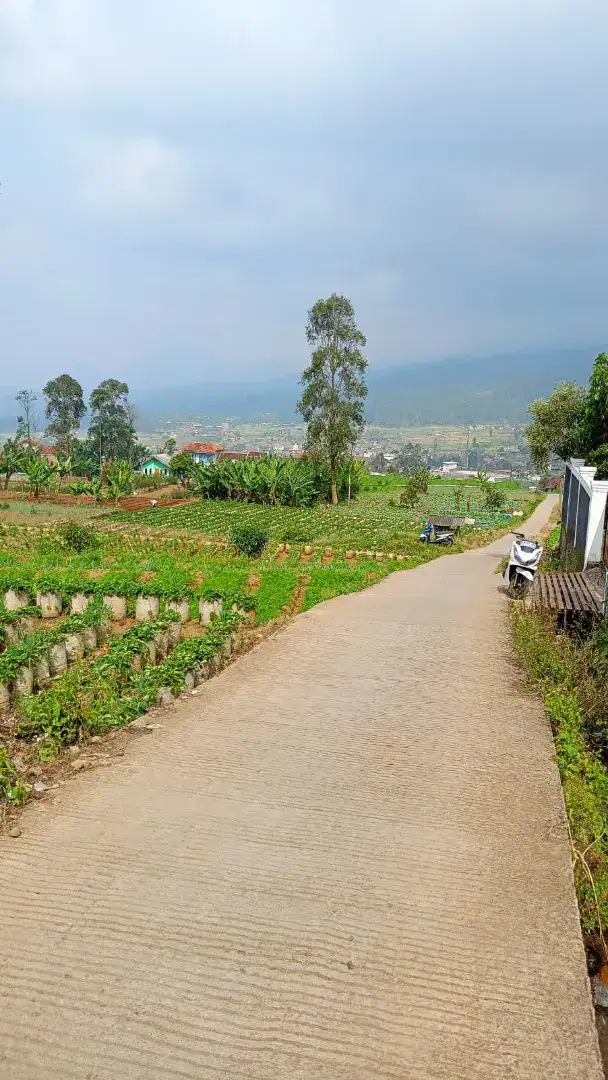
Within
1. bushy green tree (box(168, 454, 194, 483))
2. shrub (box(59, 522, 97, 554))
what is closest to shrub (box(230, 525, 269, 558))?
shrub (box(59, 522, 97, 554))

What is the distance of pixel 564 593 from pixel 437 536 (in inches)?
661

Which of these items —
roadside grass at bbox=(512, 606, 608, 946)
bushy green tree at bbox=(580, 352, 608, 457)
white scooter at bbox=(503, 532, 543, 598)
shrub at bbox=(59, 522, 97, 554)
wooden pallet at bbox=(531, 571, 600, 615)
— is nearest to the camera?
roadside grass at bbox=(512, 606, 608, 946)

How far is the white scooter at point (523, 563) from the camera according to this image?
14977 millimetres

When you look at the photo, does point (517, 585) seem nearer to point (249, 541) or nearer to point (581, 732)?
point (581, 732)

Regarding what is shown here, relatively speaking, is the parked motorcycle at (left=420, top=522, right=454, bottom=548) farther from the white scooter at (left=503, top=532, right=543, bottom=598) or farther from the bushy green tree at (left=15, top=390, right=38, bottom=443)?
the bushy green tree at (left=15, top=390, right=38, bottom=443)

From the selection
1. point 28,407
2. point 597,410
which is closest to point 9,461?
point 28,407

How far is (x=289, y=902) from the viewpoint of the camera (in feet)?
15.4

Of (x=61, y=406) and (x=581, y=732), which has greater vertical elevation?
(x=61, y=406)

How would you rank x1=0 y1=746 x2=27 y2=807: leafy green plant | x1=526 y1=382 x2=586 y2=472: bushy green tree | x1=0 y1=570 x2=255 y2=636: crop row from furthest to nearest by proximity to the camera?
x1=526 y1=382 x2=586 y2=472: bushy green tree → x1=0 y1=570 x2=255 y2=636: crop row → x1=0 y1=746 x2=27 y2=807: leafy green plant

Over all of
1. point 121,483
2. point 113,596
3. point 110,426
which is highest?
point 110,426

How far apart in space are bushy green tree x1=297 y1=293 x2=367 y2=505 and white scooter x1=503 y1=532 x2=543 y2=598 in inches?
1212

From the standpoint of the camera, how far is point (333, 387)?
4541cm

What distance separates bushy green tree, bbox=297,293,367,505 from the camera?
1753 inches

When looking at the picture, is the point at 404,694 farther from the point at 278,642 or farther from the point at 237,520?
the point at 237,520
